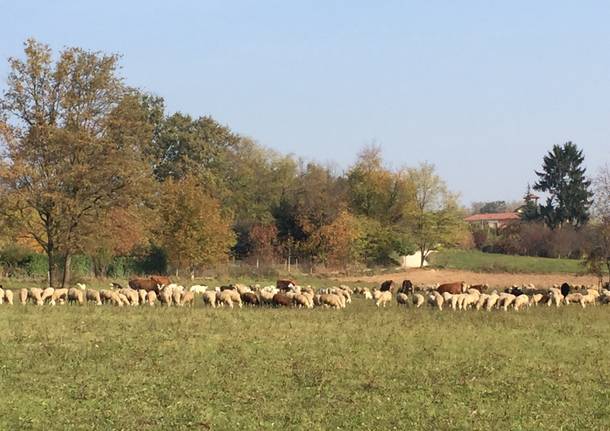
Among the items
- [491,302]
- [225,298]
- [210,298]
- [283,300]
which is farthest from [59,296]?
[491,302]

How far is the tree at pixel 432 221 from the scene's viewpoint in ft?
243

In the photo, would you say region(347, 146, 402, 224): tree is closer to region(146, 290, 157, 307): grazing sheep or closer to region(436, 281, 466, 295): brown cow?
region(436, 281, 466, 295): brown cow

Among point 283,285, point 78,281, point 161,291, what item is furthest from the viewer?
point 78,281

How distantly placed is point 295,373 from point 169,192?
41508 mm

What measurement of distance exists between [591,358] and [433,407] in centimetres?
621

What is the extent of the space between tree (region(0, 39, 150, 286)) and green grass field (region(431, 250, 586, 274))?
35.6m

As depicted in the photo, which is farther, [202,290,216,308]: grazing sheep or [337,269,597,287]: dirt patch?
[337,269,597,287]: dirt patch

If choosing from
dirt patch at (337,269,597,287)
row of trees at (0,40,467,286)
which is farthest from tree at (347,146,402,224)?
dirt patch at (337,269,597,287)

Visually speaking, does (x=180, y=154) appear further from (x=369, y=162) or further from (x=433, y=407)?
(x=433, y=407)

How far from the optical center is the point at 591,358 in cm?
1638

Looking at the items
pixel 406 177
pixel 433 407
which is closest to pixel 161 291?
pixel 433 407

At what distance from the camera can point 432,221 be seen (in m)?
74.0

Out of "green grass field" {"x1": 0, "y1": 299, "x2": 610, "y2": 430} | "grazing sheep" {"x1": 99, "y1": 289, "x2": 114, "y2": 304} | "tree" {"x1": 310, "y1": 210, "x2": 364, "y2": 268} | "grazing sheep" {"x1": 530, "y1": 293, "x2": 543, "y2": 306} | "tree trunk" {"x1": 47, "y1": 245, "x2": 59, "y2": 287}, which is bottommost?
"green grass field" {"x1": 0, "y1": 299, "x2": 610, "y2": 430}

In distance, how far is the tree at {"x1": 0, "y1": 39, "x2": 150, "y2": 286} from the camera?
35.9 metres
